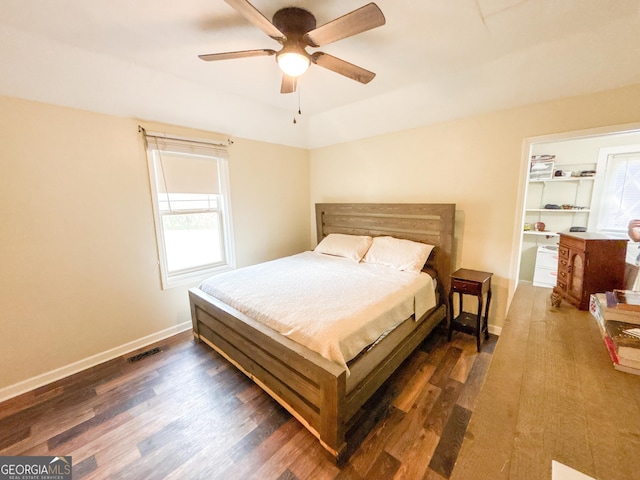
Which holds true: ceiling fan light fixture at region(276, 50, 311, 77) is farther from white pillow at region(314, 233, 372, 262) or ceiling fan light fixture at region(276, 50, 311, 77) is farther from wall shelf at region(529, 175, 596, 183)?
wall shelf at region(529, 175, 596, 183)

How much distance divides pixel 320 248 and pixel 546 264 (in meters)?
3.07

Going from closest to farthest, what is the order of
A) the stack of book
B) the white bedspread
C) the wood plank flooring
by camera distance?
the wood plank flooring, the stack of book, the white bedspread

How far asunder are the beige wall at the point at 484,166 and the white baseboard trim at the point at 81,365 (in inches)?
116

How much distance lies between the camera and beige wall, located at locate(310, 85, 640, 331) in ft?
6.72

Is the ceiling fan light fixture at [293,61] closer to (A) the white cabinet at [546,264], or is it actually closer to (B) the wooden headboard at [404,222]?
(B) the wooden headboard at [404,222]

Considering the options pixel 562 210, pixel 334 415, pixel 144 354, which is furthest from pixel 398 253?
pixel 144 354

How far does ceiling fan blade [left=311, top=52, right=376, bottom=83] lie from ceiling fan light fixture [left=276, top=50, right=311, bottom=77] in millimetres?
95

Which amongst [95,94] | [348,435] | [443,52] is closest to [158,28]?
[95,94]

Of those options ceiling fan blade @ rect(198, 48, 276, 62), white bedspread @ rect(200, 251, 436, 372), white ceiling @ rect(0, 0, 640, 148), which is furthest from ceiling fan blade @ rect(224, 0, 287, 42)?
white bedspread @ rect(200, 251, 436, 372)

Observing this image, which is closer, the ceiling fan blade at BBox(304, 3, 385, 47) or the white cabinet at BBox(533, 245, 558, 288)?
the ceiling fan blade at BBox(304, 3, 385, 47)

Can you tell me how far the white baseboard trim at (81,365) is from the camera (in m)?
1.95

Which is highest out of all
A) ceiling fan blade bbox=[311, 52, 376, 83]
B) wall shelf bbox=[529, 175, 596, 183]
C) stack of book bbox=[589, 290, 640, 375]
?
ceiling fan blade bbox=[311, 52, 376, 83]

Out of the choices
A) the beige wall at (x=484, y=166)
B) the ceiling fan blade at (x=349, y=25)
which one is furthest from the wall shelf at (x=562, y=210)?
the ceiling fan blade at (x=349, y=25)

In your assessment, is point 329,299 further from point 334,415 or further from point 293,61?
point 293,61
